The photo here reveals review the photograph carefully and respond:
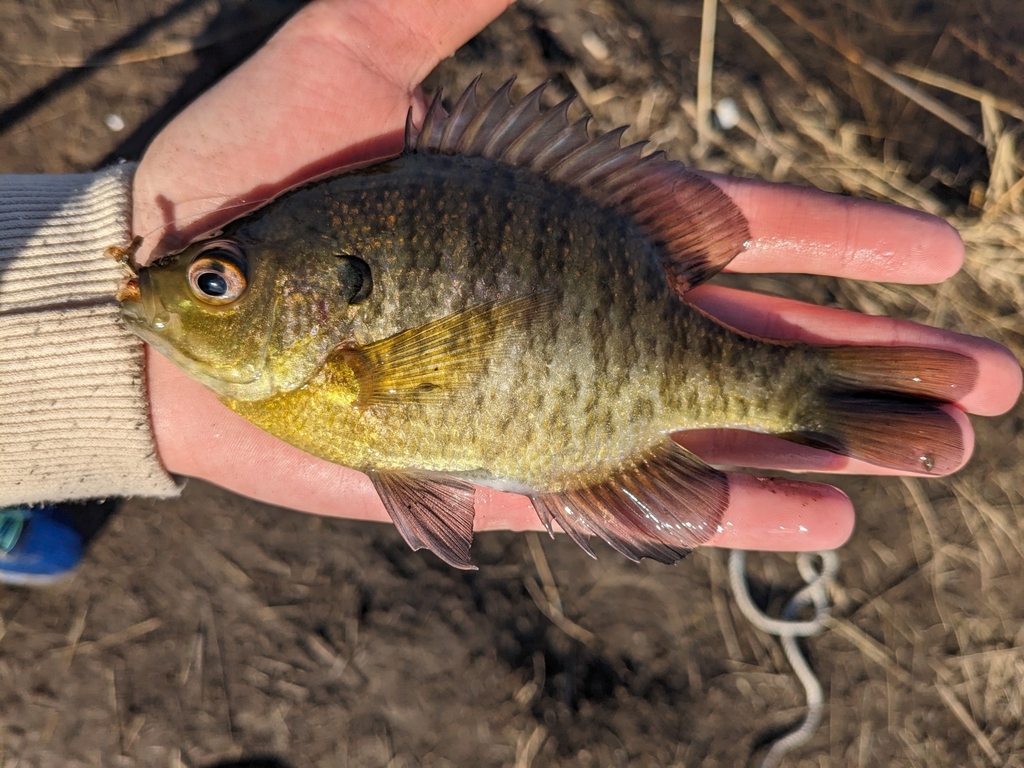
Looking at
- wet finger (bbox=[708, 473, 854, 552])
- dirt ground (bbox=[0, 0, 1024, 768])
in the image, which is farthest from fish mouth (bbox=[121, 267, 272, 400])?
wet finger (bbox=[708, 473, 854, 552])

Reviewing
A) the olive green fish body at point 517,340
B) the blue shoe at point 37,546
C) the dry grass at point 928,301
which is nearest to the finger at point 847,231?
the dry grass at point 928,301

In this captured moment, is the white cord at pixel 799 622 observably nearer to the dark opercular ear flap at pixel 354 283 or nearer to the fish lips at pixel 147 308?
the dark opercular ear flap at pixel 354 283

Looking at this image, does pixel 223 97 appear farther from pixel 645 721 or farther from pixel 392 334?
pixel 645 721

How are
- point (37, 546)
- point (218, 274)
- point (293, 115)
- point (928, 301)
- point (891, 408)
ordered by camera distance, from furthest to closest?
point (928, 301)
point (37, 546)
point (293, 115)
point (891, 408)
point (218, 274)

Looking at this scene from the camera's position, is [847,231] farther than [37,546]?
No

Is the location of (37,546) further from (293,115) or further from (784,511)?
(784,511)

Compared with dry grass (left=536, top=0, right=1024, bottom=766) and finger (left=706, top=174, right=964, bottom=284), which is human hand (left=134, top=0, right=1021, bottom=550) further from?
dry grass (left=536, top=0, right=1024, bottom=766)

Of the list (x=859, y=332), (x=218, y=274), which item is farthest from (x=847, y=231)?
(x=218, y=274)
